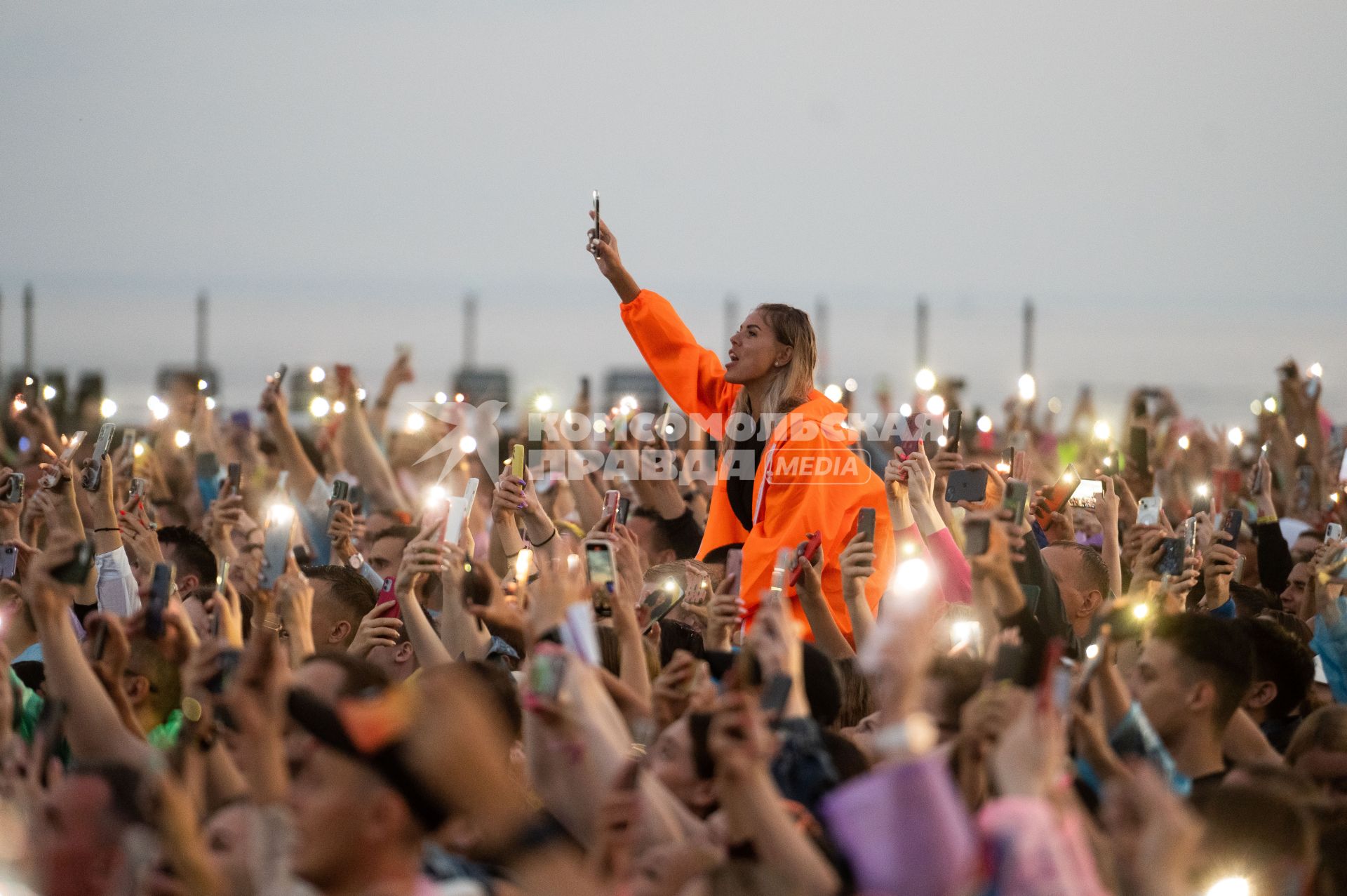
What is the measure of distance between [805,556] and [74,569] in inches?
86.7

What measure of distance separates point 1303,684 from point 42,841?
3.50 meters

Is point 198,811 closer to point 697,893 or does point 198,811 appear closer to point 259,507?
point 697,893

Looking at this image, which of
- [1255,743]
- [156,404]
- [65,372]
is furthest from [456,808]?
[65,372]

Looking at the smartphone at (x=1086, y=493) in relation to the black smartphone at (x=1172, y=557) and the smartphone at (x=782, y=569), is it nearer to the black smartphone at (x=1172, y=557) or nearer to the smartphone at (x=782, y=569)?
the black smartphone at (x=1172, y=557)

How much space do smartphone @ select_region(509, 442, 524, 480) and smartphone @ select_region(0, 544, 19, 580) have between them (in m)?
1.74

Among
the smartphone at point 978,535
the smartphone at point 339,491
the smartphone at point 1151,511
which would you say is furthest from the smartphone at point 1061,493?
the smartphone at point 339,491

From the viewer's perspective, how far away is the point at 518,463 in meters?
5.18

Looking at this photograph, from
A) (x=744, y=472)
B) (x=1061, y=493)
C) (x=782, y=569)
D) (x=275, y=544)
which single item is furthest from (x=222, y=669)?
(x=1061, y=493)

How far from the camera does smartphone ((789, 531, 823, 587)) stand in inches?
180

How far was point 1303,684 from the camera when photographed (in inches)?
174

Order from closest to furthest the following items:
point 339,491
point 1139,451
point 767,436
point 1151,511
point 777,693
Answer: point 777,693 → point 1151,511 → point 767,436 → point 339,491 → point 1139,451

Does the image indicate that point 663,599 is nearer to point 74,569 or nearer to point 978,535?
point 978,535

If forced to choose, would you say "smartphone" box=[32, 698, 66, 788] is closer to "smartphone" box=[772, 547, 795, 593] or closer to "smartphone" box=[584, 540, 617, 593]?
"smartphone" box=[584, 540, 617, 593]

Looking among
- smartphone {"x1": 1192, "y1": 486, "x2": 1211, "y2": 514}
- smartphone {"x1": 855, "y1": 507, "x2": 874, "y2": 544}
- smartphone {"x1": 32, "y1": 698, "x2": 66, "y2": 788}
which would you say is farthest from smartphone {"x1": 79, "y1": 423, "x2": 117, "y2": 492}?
smartphone {"x1": 1192, "y1": 486, "x2": 1211, "y2": 514}
